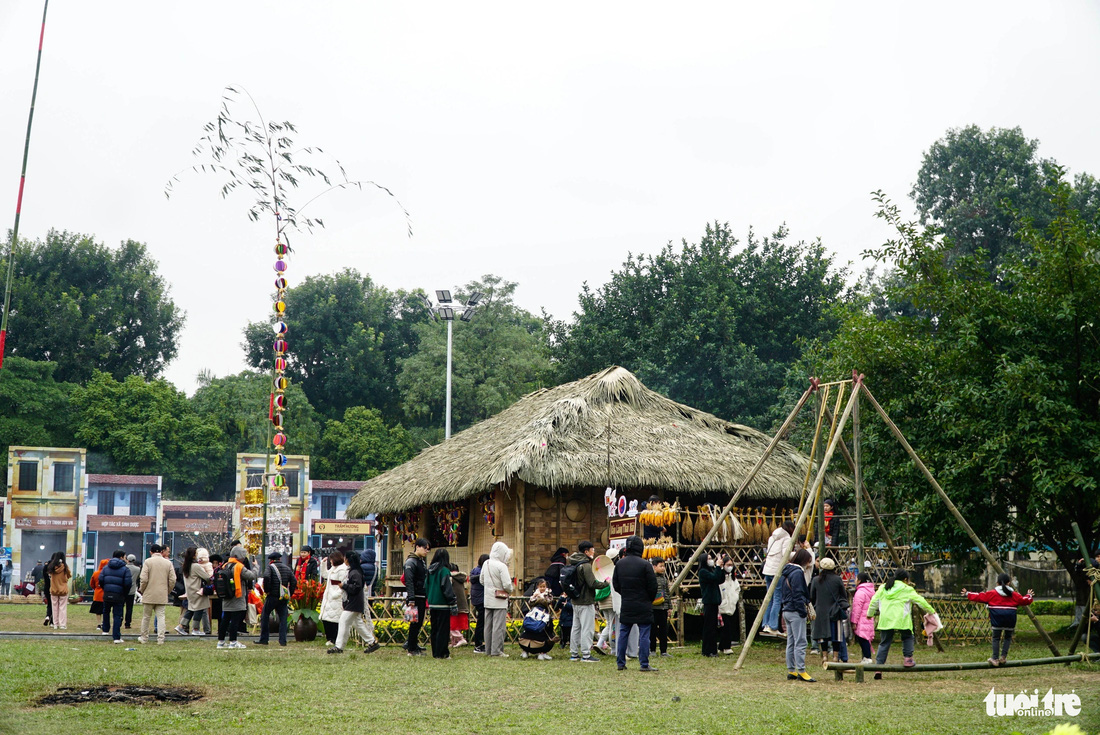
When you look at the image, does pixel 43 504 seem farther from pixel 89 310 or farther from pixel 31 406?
pixel 89 310

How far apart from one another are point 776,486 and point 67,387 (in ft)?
115

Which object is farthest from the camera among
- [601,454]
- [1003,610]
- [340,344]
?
[340,344]

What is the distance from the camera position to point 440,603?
1419 centimetres

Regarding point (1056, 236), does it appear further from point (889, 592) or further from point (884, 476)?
point (889, 592)

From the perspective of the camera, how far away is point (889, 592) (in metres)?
12.1

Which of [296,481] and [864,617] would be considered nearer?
[864,617]

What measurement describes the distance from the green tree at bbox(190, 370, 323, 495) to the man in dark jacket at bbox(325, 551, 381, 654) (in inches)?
1351

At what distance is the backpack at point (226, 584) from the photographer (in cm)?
1454

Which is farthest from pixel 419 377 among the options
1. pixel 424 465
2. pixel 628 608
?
pixel 628 608

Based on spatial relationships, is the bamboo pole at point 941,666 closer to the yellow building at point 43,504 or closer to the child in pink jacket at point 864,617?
the child in pink jacket at point 864,617

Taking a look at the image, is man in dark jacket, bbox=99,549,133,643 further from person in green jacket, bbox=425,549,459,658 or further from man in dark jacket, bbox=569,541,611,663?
man in dark jacket, bbox=569,541,611,663

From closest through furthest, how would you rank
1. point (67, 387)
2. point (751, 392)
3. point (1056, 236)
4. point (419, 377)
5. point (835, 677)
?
point (835, 677) < point (1056, 236) < point (751, 392) < point (67, 387) < point (419, 377)

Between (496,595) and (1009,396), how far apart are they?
Answer: 312 inches

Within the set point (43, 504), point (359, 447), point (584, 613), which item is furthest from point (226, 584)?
point (359, 447)
